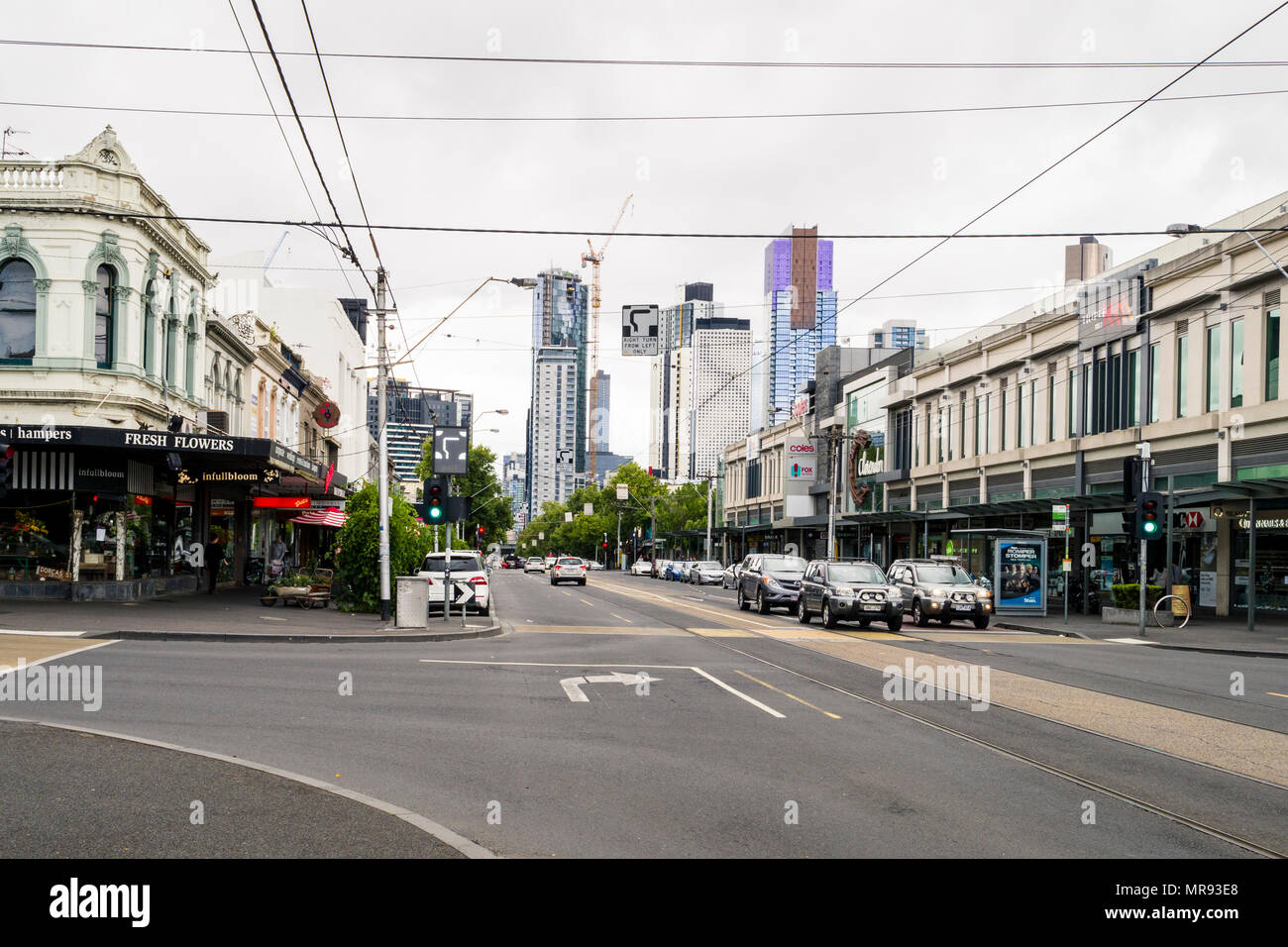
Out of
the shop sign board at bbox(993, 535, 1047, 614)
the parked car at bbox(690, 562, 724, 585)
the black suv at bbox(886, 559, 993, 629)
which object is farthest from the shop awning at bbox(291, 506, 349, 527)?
the parked car at bbox(690, 562, 724, 585)

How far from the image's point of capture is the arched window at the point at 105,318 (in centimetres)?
2622

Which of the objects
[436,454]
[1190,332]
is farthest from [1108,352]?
[436,454]

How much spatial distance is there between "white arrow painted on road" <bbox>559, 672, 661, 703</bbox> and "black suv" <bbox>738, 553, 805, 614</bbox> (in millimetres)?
16134

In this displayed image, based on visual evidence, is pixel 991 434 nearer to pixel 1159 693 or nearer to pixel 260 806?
pixel 1159 693

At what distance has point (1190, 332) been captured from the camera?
3488cm

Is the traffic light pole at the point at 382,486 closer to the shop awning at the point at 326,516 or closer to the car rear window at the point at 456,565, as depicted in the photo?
the car rear window at the point at 456,565

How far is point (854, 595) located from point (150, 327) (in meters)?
19.4

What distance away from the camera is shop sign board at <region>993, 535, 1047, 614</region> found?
3388cm

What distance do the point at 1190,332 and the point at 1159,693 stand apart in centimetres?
2395

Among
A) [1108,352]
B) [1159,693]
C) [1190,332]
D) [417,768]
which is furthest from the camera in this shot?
[1108,352]

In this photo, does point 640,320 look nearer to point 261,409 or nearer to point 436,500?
point 261,409

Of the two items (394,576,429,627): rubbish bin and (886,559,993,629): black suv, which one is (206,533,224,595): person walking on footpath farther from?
(886,559,993,629): black suv
